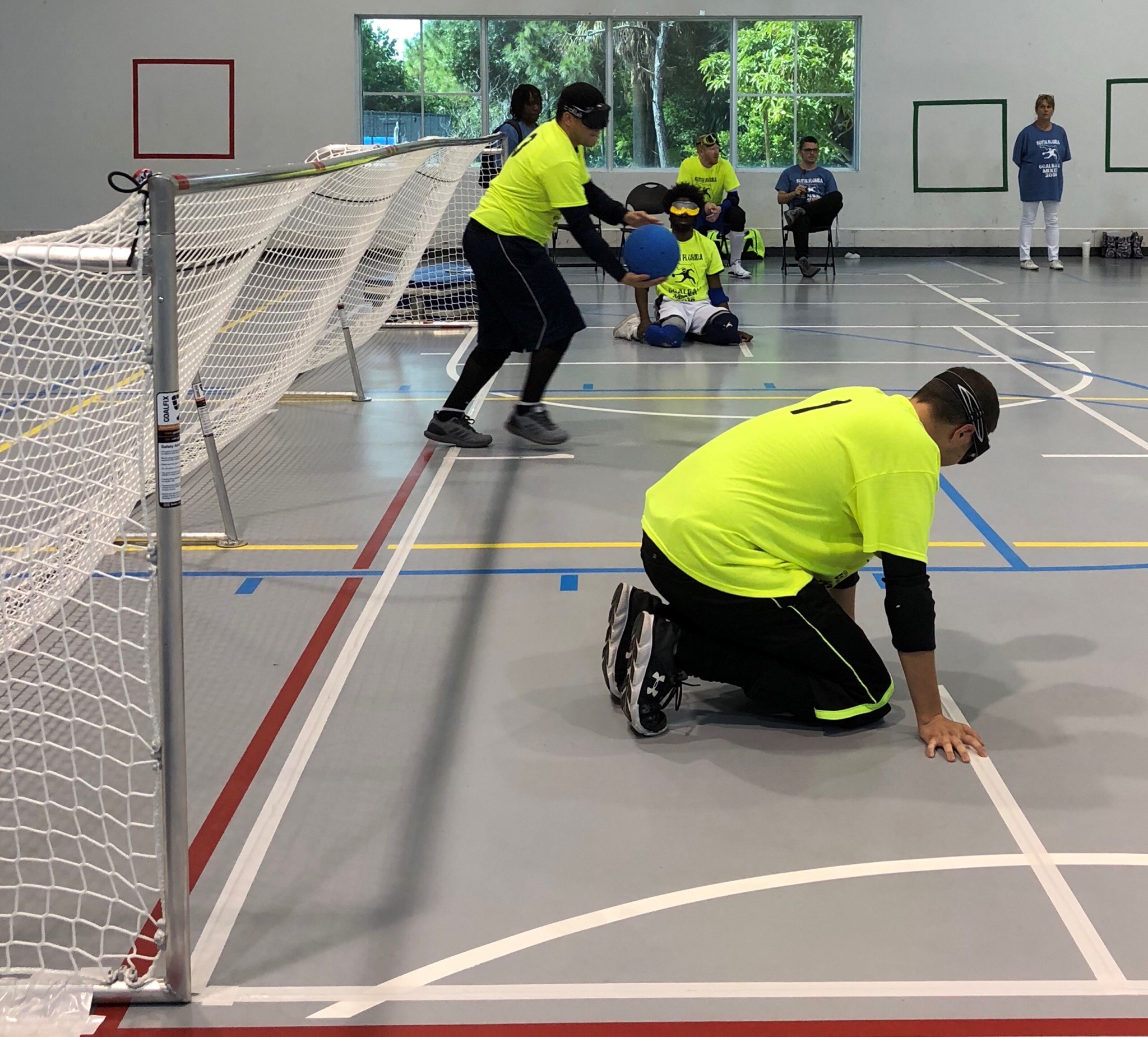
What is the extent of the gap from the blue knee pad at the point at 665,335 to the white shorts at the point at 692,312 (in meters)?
0.12

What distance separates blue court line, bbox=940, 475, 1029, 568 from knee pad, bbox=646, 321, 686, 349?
14.3 ft

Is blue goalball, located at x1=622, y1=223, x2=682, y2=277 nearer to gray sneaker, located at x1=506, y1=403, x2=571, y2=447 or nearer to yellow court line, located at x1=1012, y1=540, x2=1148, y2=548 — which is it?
gray sneaker, located at x1=506, y1=403, x2=571, y2=447

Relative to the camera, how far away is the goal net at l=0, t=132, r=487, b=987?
2678 mm

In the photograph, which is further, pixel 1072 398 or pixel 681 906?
pixel 1072 398

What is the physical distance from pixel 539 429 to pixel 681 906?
4.51m

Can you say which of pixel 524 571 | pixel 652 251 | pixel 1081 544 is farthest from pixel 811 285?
pixel 524 571

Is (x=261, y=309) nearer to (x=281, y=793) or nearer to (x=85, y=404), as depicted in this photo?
(x=85, y=404)

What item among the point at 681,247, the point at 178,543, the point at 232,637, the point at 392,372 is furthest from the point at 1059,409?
the point at 178,543

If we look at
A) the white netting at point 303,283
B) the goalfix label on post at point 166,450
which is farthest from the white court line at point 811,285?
the goalfix label on post at point 166,450

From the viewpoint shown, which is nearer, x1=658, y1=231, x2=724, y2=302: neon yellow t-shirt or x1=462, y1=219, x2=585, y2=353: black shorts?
x1=462, y1=219, x2=585, y2=353: black shorts

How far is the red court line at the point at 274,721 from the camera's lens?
3096 millimetres

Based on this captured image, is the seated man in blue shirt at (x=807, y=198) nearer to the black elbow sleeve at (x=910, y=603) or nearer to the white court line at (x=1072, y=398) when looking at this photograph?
the white court line at (x=1072, y=398)

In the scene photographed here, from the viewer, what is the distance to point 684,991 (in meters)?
2.53

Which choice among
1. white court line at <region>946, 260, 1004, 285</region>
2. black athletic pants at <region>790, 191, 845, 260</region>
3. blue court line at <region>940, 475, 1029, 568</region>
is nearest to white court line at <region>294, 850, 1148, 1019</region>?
blue court line at <region>940, 475, 1029, 568</region>
